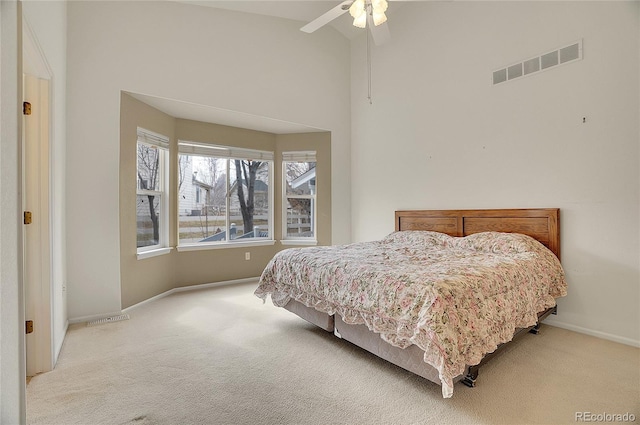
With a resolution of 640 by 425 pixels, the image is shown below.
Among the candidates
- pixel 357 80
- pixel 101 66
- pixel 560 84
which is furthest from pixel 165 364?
pixel 357 80

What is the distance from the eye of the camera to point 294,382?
197 centimetres

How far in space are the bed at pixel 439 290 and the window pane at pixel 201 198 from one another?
73.9 inches

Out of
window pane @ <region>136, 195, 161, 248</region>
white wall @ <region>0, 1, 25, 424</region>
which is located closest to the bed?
white wall @ <region>0, 1, 25, 424</region>

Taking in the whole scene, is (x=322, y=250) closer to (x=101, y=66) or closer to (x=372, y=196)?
(x=372, y=196)

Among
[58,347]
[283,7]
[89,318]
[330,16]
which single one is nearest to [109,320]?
[89,318]

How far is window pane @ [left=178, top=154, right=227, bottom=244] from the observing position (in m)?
4.30

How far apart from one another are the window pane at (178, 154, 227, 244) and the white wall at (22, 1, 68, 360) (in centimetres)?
156

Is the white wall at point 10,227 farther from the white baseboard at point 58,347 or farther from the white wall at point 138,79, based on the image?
the white wall at point 138,79

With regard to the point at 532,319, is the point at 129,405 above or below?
below

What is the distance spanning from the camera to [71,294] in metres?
2.95

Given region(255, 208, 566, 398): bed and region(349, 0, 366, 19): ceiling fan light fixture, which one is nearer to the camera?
region(255, 208, 566, 398): bed

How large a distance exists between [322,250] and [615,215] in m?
2.55

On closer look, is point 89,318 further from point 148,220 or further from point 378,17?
point 378,17

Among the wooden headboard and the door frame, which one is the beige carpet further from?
the wooden headboard
